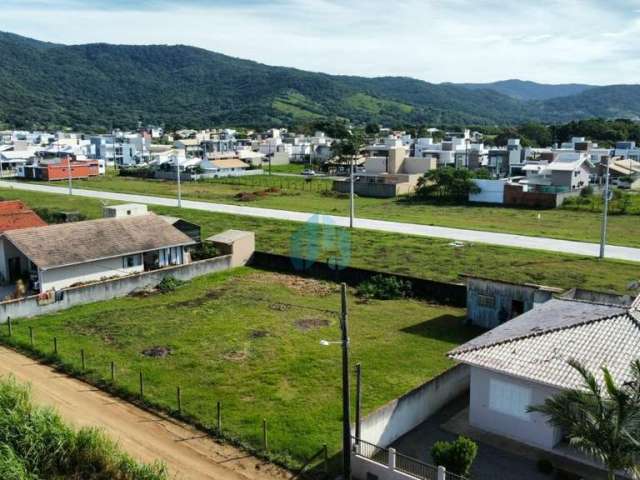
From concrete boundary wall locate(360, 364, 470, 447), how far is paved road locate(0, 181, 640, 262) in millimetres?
21779

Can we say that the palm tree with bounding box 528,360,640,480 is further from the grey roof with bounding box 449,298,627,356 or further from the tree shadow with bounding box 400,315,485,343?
the tree shadow with bounding box 400,315,485,343

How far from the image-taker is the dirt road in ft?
50.5

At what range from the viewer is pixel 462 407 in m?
18.9

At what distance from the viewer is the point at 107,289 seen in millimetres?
29906

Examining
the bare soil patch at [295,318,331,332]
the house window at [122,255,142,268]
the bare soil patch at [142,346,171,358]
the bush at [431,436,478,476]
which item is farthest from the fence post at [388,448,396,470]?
the house window at [122,255,142,268]

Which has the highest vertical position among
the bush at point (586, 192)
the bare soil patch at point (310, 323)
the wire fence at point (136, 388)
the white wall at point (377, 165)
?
the white wall at point (377, 165)

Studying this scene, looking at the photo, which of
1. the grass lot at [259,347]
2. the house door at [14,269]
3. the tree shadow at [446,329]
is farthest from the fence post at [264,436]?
the house door at [14,269]

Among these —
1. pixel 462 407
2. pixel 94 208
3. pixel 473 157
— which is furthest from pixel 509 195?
pixel 462 407

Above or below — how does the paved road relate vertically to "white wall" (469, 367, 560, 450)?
above

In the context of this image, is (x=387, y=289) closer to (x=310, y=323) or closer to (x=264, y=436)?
(x=310, y=323)

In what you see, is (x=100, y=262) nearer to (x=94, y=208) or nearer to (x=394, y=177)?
(x=94, y=208)

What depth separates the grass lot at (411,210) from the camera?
151 ft

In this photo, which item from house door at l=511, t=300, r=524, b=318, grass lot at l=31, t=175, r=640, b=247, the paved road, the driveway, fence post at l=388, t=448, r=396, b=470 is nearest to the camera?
fence post at l=388, t=448, r=396, b=470

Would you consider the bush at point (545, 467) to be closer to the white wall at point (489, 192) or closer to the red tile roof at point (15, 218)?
the red tile roof at point (15, 218)
